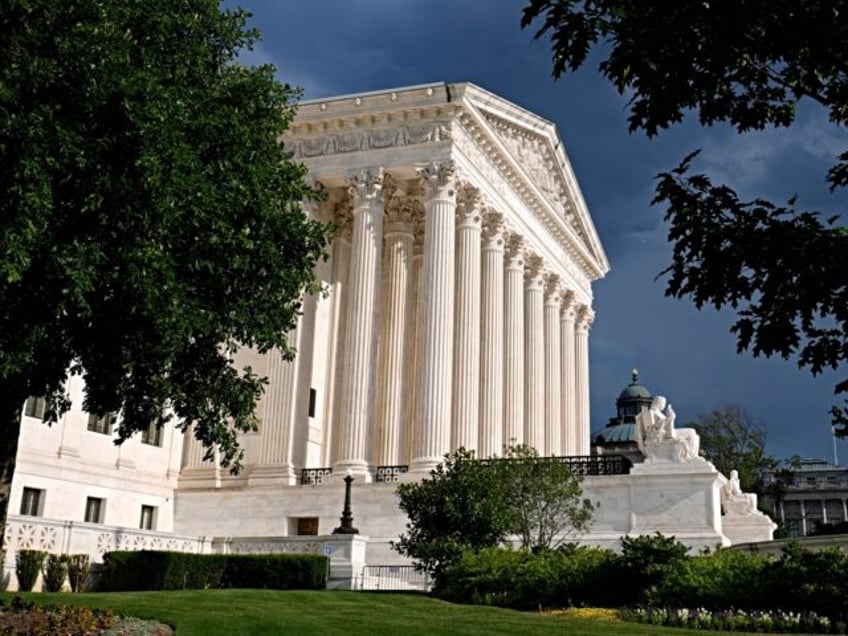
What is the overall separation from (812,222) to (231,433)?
47.0 feet

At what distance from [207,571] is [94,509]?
11.9 m

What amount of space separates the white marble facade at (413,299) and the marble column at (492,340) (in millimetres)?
75

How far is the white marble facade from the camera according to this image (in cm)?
4175

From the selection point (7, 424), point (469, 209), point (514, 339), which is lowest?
point (7, 424)

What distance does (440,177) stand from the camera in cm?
4294

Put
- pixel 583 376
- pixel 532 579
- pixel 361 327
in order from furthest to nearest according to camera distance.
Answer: pixel 583 376
pixel 361 327
pixel 532 579

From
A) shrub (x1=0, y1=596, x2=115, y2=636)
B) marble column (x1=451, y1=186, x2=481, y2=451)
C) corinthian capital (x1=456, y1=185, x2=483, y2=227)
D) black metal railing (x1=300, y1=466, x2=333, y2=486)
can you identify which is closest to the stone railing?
black metal railing (x1=300, y1=466, x2=333, y2=486)

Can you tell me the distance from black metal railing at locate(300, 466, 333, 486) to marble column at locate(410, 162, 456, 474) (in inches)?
164

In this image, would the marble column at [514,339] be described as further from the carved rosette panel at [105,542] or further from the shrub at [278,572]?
the carved rosette panel at [105,542]

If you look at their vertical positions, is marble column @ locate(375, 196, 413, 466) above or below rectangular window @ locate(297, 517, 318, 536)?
above

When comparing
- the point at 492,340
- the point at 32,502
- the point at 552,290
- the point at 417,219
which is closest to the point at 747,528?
the point at 492,340

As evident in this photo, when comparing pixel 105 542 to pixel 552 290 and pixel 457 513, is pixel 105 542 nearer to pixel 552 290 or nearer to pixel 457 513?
pixel 457 513

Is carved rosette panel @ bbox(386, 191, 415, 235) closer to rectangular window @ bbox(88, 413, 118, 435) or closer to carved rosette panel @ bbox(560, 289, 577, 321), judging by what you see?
carved rosette panel @ bbox(560, 289, 577, 321)

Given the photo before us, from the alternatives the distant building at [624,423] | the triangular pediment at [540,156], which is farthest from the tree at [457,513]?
the distant building at [624,423]
